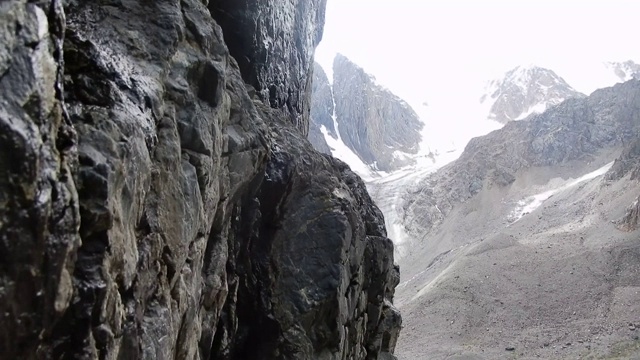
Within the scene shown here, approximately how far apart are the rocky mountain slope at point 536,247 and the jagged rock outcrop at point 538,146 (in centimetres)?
30

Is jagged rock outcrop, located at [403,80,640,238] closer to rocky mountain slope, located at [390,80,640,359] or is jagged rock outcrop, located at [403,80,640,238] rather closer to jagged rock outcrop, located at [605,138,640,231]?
rocky mountain slope, located at [390,80,640,359]

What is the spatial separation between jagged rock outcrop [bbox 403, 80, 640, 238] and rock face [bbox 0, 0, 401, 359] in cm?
10900

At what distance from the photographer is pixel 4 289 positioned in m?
6.78

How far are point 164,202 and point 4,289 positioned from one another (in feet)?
16.5

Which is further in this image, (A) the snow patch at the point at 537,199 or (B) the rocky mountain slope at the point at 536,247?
(A) the snow patch at the point at 537,199

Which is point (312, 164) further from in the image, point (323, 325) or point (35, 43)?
point (35, 43)

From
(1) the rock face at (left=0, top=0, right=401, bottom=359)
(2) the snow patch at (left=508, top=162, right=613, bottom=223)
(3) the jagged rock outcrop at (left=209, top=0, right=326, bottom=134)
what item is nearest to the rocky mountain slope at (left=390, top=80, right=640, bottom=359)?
(2) the snow patch at (left=508, top=162, right=613, bottom=223)

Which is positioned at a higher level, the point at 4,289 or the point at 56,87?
the point at 56,87

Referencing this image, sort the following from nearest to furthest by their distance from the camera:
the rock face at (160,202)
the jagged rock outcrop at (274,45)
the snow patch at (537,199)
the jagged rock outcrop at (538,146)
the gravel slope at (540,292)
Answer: the rock face at (160,202) < the jagged rock outcrop at (274,45) < the gravel slope at (540,292) < the snow patch at (537,199) < the jagged rock outcrop at (538,146)

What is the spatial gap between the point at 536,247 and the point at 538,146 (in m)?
66.6

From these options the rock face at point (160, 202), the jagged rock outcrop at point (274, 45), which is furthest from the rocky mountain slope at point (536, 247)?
the rock face at point (160, 202)

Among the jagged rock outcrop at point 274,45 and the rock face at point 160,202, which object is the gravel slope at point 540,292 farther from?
the rock face at point 160,202

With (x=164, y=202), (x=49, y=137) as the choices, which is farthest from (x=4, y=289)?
(x=164, y=202)

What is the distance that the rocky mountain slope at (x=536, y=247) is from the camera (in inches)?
2312
